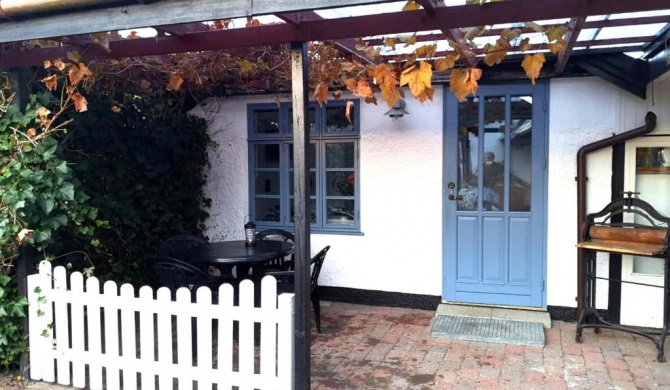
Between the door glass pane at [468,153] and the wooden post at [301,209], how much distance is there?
269 cm

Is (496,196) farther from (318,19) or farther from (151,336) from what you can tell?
(151,336)

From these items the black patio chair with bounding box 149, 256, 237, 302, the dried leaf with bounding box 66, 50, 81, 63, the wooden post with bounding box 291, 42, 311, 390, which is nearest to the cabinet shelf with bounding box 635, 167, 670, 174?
the wooden post with bounding box 291, 42, 311, 390

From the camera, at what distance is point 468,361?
392 centimetres

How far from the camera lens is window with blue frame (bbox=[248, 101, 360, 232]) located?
18.0 feet

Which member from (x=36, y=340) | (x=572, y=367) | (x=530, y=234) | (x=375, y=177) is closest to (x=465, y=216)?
(x=530, y=234)

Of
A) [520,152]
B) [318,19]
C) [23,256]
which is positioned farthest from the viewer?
[520,152]

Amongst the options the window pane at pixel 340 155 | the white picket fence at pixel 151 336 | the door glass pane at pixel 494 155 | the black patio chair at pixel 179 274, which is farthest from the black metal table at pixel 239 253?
the door glass pane at pixel 494 155

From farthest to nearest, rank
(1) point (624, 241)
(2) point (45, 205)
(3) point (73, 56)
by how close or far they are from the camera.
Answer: (1) point (624, 241) < (2) point (45, 205) < (3) point (73, 56)

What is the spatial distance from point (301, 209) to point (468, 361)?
6.80 feet

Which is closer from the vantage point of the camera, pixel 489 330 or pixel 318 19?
pixel 318 19

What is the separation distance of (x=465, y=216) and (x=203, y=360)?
300 centimetres

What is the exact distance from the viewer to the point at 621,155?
179 inches

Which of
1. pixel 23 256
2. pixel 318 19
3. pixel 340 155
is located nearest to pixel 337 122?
pixel 340 155

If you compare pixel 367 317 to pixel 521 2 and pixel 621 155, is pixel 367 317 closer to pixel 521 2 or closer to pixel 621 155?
pixel 621 155
